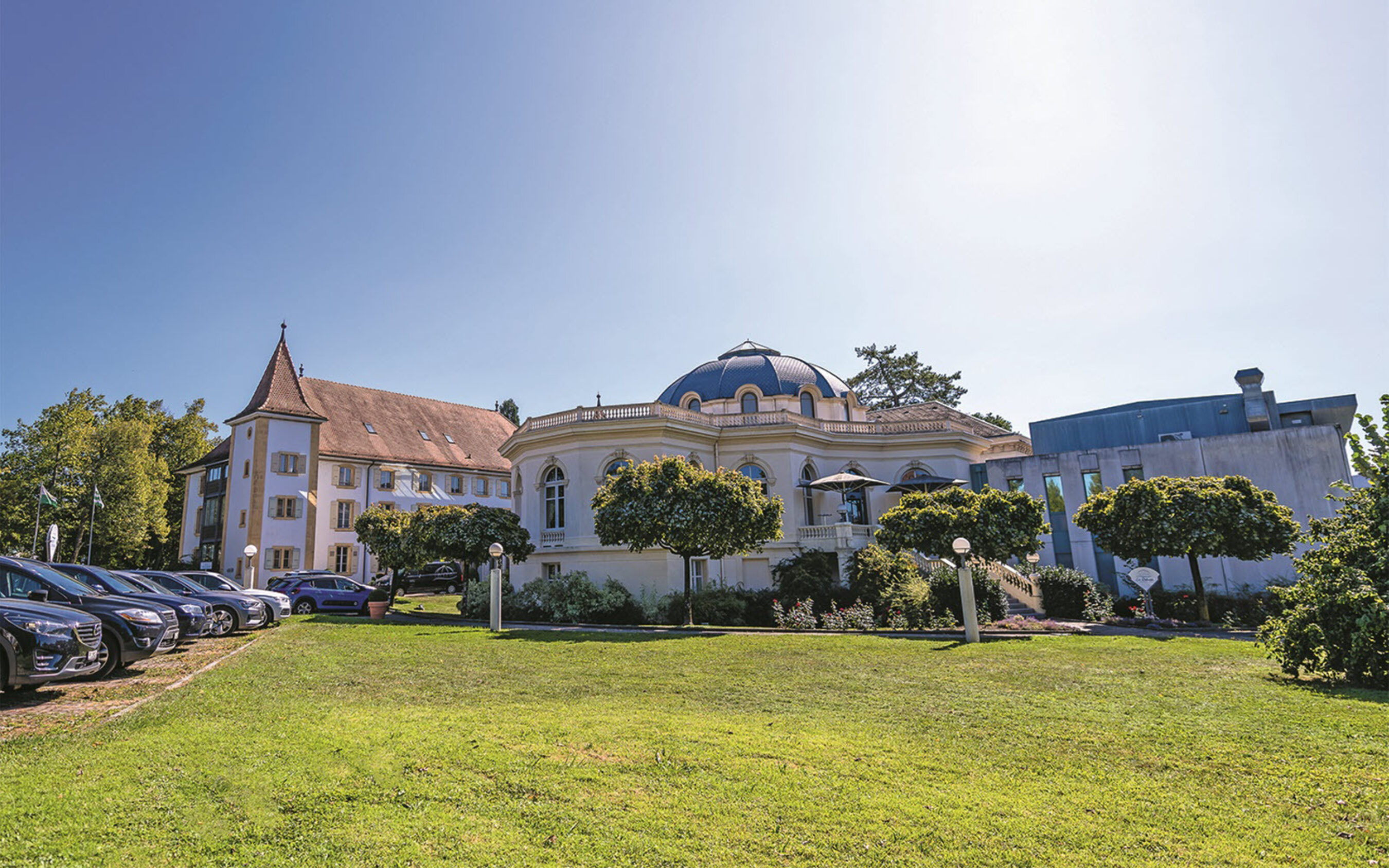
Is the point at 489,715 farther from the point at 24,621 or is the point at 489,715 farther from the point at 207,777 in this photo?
the point at 24,621

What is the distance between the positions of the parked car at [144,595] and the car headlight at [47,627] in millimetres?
3950

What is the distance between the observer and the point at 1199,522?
2031 cm

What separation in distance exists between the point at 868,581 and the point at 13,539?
47.2m

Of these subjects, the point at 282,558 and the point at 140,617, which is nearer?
the point at 140,617

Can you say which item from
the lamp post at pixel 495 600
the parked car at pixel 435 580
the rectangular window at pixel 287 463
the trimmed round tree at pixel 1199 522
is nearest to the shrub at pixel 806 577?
the trimmed round tree at pixel 1199 522

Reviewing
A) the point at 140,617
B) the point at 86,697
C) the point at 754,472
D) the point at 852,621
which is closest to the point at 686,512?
the point at 852,621

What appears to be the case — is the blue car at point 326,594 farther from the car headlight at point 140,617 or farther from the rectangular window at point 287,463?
the car headlight at point 140,617

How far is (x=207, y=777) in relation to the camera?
5160 millimetres

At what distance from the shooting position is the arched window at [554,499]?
27859 millimetres

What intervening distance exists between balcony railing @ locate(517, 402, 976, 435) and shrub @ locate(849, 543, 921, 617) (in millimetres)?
7730

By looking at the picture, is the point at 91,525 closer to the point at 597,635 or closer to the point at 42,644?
the point at 597,635

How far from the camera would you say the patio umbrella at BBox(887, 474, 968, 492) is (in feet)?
99.9

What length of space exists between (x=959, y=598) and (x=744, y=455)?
36.0 feet

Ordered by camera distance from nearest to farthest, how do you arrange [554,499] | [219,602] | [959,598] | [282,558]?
[219,602] → [959,598] → [554,499] → [282,558]
